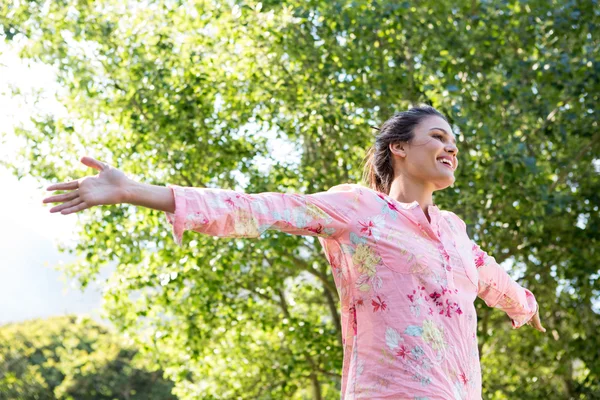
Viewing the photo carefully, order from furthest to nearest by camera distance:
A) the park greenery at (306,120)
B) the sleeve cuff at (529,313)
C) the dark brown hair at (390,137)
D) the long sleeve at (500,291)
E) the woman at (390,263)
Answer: the park greenery at (306,120), the sleeve cuff at (529,313), the long sleeve at (500,291), the dark brown hair at (390,137), the woman at (390,263)

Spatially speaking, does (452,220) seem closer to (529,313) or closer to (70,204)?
(529,313)

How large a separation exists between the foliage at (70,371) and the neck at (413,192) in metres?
19.1

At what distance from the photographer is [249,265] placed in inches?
352

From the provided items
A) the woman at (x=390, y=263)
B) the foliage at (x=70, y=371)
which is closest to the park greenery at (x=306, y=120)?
the woman at (x=390, y=263)

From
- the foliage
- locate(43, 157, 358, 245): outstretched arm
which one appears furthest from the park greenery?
the foliage

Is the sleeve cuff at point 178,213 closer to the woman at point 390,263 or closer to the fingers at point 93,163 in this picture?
the woman at point 390,263

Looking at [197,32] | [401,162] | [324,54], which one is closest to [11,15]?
[197,32]

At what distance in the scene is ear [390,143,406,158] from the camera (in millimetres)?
2816

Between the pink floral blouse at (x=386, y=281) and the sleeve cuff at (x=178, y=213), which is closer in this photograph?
the sleeve cuff at (x=178, y=213)

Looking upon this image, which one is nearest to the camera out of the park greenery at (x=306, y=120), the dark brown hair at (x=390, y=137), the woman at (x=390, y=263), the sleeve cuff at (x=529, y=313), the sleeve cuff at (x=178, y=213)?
the sleeve cuff at (x=178, y=213)

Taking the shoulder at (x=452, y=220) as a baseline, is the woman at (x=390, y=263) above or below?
below

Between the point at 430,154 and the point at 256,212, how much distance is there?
2.35 ft

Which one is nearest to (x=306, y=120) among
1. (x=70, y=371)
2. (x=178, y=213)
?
(x=178, y=213)

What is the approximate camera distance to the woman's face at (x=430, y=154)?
8.99ft
